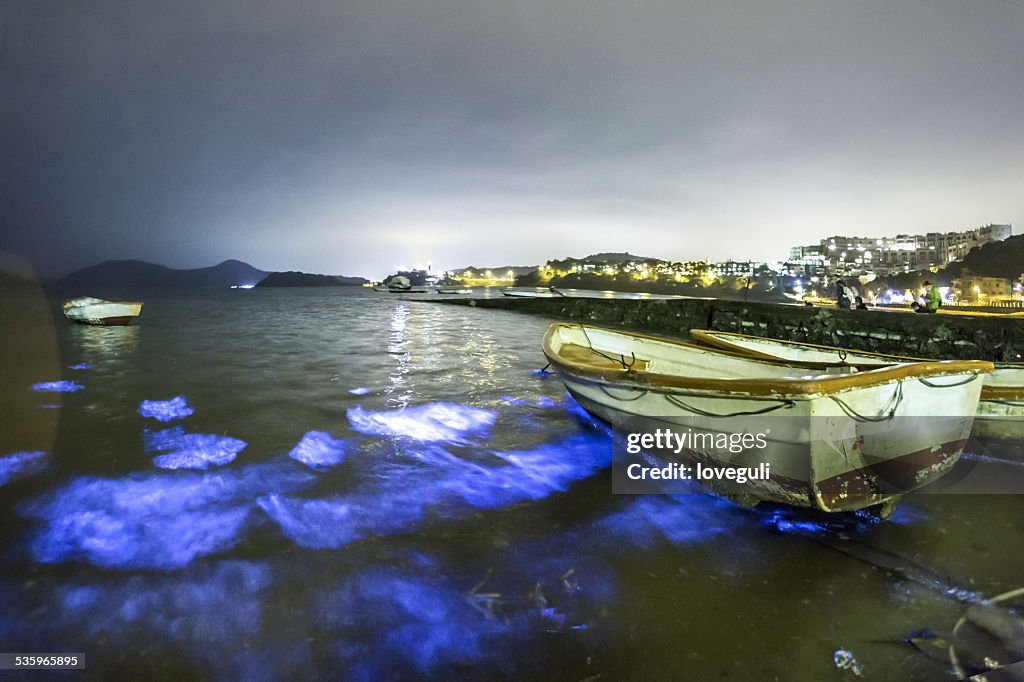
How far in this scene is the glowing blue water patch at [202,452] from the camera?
7.12 meters

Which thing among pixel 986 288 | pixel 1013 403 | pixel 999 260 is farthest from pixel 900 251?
pixel 1013 403

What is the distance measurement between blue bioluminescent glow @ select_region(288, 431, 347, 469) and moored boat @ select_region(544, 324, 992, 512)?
466 cm

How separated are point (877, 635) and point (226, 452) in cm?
836

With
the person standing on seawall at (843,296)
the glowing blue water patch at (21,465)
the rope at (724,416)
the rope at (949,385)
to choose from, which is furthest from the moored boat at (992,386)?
the person standing on seawall at (843,296)

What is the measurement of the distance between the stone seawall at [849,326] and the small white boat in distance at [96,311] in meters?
29.6

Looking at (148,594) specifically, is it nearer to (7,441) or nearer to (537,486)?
(537,486)

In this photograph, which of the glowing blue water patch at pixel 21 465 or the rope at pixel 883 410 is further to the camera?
the glowing blue water patch at pixel 21 465

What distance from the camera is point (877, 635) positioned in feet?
11.7

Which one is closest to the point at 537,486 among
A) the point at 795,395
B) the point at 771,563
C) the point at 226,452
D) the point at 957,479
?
the point at 771,563

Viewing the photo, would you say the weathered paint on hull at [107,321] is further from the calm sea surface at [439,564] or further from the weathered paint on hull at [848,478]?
the weathered paint on hull at [848,478]

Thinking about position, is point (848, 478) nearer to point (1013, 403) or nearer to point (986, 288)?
point (1013, 403)

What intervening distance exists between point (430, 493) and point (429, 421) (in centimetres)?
345

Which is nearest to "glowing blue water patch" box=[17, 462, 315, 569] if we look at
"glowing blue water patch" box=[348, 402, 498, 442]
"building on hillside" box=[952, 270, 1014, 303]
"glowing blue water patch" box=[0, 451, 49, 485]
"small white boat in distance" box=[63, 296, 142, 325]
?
"glowing blue water patch" box=[0, 451, 49, 485]

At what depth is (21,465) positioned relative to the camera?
7.02 meters
